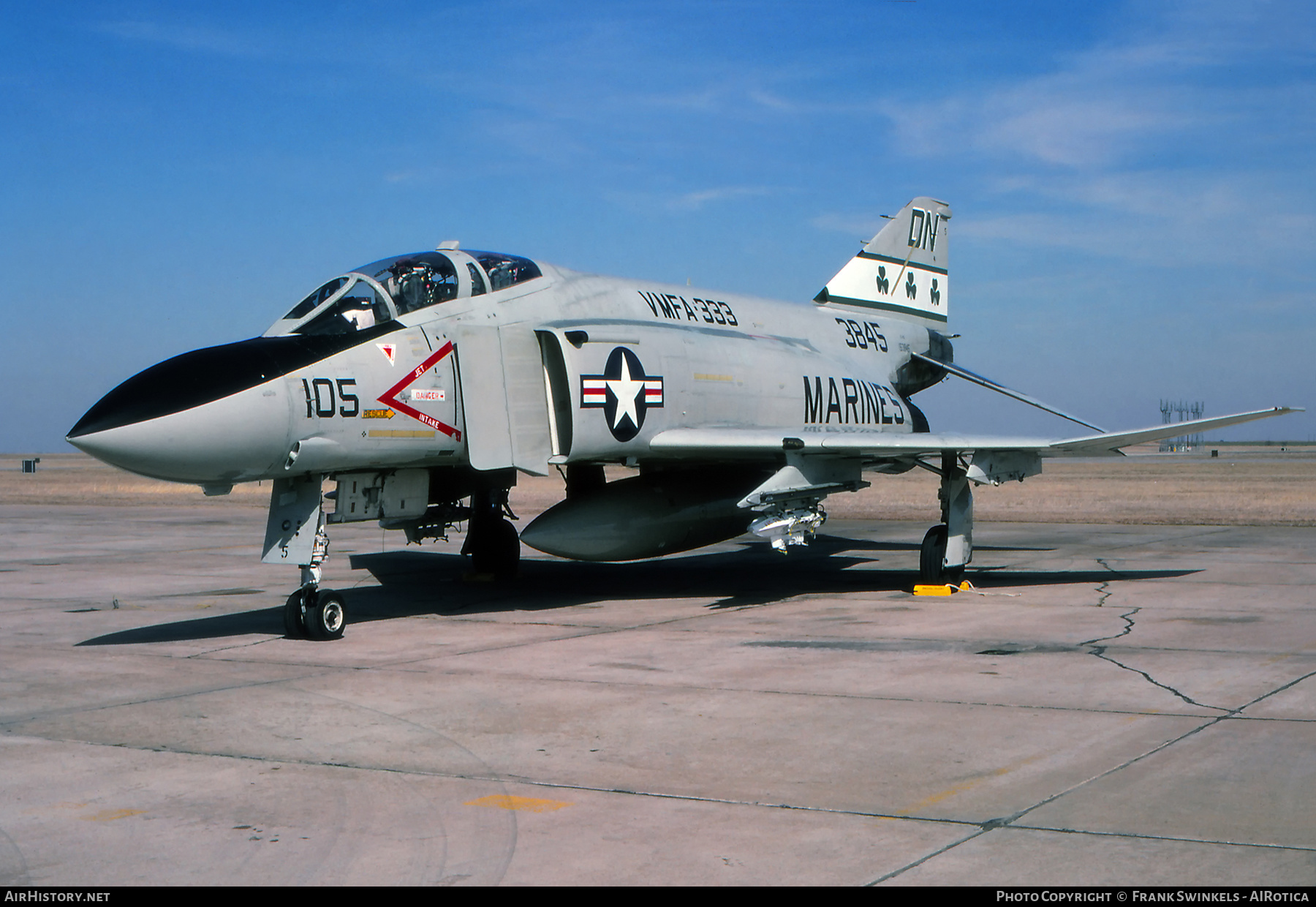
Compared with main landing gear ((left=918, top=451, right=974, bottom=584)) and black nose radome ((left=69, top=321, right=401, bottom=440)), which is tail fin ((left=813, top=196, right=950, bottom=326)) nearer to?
main landing gear ((left=918, top=451, right=974, bottom=584))

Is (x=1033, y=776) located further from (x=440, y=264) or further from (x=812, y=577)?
(x=812, y=577)

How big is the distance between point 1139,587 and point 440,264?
8.35 metres

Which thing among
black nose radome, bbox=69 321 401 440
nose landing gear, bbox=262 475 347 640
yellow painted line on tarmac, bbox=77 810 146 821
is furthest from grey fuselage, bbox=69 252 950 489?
yellow painted line on tarmac, bbox=77 810 146 821

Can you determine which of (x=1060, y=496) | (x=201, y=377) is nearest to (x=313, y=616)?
(x=201, y=377)

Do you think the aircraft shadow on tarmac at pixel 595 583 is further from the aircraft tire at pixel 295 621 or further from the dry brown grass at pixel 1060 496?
the dry brown grass at pixel 1060 496

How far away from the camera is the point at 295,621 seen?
9883 mm

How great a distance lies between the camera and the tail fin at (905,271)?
18.1 metres

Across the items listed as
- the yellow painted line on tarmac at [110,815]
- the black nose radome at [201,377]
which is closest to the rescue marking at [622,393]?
the black nose radome at [201,377]

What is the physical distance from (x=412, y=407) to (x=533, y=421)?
53.0 inches

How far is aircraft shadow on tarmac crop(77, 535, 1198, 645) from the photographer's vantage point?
11414 mm

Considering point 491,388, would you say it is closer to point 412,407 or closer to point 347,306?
point 412,407

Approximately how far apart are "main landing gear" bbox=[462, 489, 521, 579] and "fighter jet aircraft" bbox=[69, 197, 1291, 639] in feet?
0.09

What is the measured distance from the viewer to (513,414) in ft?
36.0
